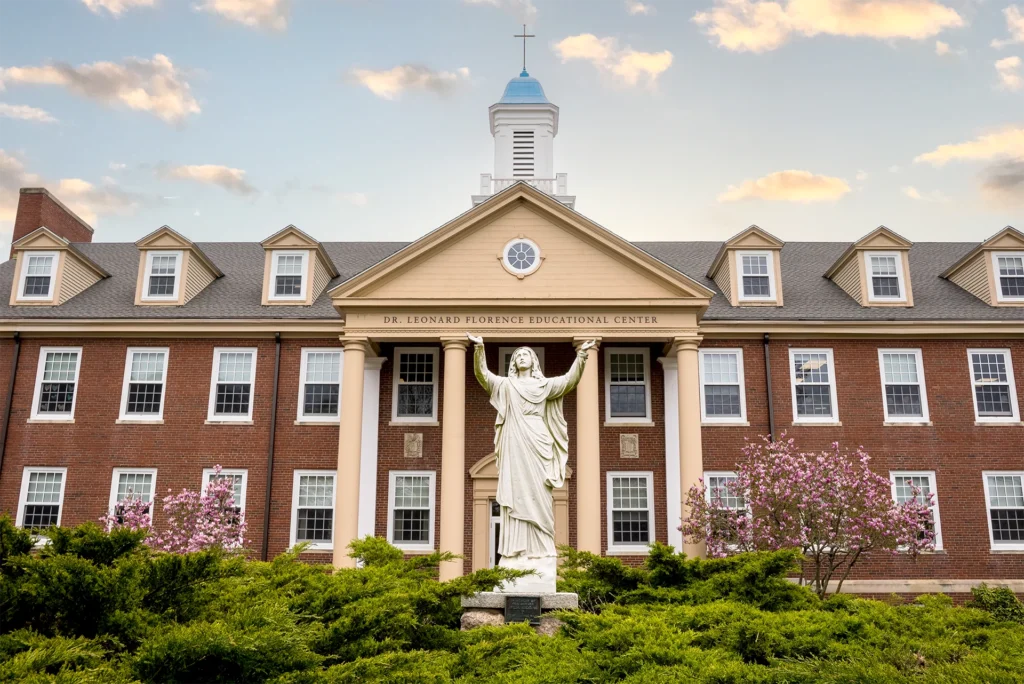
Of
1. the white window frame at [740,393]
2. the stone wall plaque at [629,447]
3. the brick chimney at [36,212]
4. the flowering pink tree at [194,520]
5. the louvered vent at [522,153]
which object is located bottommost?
the flowering pink tree at [194,520]

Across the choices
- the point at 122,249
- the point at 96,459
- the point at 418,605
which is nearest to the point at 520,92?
the point at 122,249

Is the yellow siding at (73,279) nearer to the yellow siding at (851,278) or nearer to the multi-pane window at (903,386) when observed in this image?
the yellow siding at (851,278)

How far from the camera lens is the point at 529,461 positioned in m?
9.70

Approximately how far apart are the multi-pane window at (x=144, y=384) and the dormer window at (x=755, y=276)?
1757 centimetres

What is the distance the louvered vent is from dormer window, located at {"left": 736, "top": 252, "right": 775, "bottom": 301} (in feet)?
41.9

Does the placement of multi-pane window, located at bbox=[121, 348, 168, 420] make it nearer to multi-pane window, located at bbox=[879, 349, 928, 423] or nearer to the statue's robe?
the statue's robe

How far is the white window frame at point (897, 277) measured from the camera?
2458 centimetres

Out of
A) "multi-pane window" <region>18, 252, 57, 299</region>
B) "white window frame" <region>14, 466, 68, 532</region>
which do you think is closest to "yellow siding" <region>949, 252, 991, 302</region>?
"white window frame" <region>14, 466, 68, 532</region>

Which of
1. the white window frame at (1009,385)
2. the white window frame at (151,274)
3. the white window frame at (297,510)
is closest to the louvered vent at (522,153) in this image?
the white window frame at (151,274)

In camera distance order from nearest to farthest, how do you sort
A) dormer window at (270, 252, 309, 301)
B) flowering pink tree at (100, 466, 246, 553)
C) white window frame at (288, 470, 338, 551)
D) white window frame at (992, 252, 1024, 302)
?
flowering pink tree at (100, 466, 246, 553) < white window frame at (288, 470, 338, 551) < white window frame at (992, 252, 1024, 302) < dormer window at (270, 252, 309, 301)

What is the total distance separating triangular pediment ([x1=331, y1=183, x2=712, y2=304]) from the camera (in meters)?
20.9

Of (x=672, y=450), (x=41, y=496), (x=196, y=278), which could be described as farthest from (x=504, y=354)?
(x=41, y=496)

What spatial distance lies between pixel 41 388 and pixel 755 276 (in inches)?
856

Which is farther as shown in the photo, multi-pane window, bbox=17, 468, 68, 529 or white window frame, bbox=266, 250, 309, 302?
white window frame, bbox=266, 250, 309, 302
